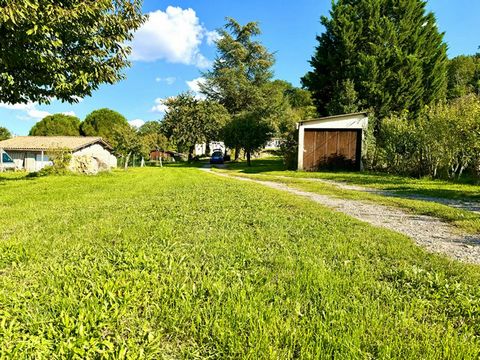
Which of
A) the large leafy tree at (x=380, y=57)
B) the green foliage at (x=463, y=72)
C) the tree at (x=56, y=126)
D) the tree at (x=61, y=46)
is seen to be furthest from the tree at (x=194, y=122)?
the green foliage at (x=463, y=72)

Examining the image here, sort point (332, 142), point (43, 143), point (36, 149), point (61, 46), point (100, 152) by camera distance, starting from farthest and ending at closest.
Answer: point (100, 152)
point (43, 143)
point (36, 149)
point (332, 142)
point (61, 46)

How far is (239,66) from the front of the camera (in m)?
40.5

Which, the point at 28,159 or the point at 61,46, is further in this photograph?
the point at 28,159

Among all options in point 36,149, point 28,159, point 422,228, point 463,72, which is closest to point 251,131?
point 36,149

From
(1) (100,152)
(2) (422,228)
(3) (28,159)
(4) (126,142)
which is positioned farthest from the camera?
(1) (100,152)

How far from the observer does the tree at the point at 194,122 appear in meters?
36.8

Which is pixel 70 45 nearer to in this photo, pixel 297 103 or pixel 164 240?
pixel 164 240

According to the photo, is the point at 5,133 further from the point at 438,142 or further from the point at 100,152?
the point at 438,142

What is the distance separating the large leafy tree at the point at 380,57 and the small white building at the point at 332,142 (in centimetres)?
402

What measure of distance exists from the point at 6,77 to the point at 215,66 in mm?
37829

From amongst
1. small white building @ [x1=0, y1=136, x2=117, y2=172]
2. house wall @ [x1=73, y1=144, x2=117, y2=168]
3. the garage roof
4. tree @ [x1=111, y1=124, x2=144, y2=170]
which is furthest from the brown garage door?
the garage roof

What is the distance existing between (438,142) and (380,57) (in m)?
11.7

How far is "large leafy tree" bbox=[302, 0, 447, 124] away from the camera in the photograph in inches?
856

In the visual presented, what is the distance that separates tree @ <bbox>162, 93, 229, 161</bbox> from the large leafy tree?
50.1 feet
